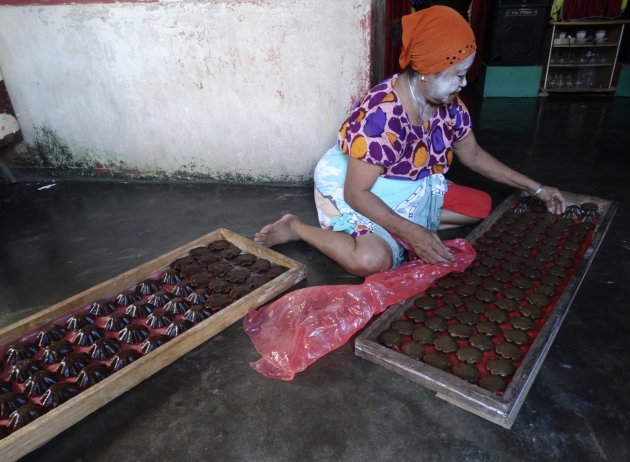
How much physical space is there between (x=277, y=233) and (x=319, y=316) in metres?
0.72

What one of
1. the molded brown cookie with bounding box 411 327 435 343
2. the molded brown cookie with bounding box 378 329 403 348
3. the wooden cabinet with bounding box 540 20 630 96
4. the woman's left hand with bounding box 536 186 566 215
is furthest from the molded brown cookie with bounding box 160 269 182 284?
the wooden cabinet with bounding box 540 20 630 96

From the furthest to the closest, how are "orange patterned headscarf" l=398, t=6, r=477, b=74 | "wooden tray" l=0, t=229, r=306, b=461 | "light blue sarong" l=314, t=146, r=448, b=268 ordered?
"light blue sarong" l=314, t=146, r=448, b=268
"orange patterned headscarf" l=398, t=6, r=477, b=74
"wooden tray" l=0, t=229, r=306, b=461

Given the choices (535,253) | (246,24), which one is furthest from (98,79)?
(535,253)

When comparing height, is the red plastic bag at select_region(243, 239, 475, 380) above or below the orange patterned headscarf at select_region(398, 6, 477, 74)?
below

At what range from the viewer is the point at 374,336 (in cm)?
157

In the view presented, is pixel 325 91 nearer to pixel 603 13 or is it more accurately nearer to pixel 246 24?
pixel 246 24

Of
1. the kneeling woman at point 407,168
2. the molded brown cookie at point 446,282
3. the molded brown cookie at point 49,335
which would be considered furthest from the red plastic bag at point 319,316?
the molded brown cookie at point 49,335

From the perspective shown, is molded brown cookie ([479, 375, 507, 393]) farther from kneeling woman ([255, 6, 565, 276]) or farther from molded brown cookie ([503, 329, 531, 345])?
kneeling woman ([255, 6, 565, 276])

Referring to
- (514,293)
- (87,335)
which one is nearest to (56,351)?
(87,335)

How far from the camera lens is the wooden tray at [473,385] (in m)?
1.28

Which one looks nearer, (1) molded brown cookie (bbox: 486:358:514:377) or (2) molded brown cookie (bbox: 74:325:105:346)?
(1) molded brown cookie (bbox: 486:358:514:377)

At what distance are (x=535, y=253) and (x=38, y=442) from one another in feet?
6.43

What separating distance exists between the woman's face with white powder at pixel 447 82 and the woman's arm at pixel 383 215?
1.15 ft

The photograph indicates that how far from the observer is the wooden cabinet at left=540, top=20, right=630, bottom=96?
523 cm
